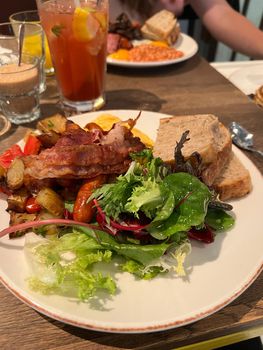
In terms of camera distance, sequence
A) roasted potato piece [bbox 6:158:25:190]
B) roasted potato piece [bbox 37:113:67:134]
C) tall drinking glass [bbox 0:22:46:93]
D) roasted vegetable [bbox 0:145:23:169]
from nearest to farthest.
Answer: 1. roasted potato piece [bbox 6:158:25:190]
2. roasted vegetable [bbox 0:145:23:169]
3. roasted potato piece [bbox 37:113:67:134]
4. tall drinking glass [bbox 0:22:46:93]

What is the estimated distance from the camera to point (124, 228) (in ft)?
3.44

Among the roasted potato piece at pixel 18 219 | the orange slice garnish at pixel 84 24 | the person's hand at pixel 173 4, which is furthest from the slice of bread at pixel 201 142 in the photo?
the person's hand at pixel 173 4

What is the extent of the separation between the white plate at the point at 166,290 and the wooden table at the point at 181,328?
0.32 feet

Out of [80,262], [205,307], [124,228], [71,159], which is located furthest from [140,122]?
[205,307]

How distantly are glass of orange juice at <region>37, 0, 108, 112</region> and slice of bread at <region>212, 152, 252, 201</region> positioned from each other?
96cm

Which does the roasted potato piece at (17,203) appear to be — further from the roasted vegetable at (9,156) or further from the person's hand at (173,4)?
the person's hand at (173,4)

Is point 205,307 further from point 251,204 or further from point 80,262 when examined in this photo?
point 251,204

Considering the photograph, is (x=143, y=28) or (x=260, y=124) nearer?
(x=260, y=124)

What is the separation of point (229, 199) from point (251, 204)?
0.27ft

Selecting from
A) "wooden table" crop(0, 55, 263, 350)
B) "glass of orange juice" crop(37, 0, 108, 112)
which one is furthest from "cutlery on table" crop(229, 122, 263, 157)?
"glass of orange juice" crop(37, 0, 108, 112)

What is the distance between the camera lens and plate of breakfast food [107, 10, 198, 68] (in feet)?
7.84

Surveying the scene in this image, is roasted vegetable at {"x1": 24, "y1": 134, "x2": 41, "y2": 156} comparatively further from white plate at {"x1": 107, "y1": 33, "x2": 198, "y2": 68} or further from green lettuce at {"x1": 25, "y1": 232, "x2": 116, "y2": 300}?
white plate at {"x1": 107, "y1": 33, "x2": 198, "y2": 68}

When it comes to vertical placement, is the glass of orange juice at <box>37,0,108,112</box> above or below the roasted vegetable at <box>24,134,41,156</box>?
above

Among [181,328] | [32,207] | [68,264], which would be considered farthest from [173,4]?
[181,328]
